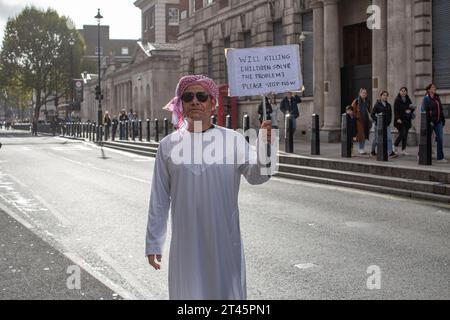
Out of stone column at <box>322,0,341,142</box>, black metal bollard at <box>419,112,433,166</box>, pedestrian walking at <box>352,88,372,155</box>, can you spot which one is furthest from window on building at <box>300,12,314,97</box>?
black metal bollard at <box>419,112,433,166</box>

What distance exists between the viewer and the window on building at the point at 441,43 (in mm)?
19000

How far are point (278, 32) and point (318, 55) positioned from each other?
4321 mm

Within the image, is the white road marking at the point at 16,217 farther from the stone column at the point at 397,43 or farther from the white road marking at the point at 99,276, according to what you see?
the stone column at the point at 397,43

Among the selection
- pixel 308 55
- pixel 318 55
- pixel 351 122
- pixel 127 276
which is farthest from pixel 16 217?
pixel 308 55

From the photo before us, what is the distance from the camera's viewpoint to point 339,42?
2538cm

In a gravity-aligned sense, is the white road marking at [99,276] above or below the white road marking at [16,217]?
below

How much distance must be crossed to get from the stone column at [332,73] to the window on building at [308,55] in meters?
2.25

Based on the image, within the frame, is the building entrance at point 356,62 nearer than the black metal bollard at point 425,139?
No

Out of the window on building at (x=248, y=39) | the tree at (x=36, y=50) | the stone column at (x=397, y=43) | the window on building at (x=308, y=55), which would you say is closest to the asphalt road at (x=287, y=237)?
the stone column at (x=397, y=43)

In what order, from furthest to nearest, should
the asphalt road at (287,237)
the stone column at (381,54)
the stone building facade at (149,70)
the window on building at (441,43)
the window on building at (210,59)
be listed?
the stone building facade at (149,70), the window on building at (210,59), the stone column at (381,54), the window on building at (441,43), the asphalt road at (287,237)

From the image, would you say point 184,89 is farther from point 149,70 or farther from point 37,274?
point 149,70

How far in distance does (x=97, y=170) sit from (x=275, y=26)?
14.4 meters

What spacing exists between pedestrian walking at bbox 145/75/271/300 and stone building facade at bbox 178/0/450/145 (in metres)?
16.6
